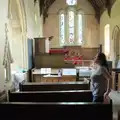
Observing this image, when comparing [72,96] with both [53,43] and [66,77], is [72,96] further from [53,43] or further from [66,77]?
[53,43]

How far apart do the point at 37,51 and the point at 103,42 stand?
709 centimetres

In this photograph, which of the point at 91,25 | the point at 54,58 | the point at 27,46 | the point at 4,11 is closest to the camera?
the point at 4,11

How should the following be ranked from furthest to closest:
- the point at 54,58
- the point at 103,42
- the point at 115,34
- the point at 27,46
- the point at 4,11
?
the point at 103,42, the point at 115,34, the point at 54,58, the point at 27,46, the point at 4,11

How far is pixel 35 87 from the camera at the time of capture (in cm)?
562

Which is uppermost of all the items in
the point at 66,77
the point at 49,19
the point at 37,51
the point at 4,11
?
the point at 49,19

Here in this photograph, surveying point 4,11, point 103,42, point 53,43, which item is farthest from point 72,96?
point 53,43

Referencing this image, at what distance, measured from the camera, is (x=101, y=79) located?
3840 millimetres

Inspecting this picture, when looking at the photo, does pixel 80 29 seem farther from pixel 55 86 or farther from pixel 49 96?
pixel 49 96

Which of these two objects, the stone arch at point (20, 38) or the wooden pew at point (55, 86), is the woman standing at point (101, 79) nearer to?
the wooden pew at point (55, 86)
